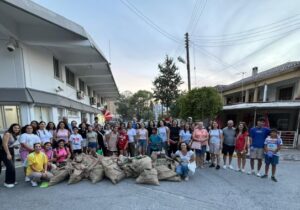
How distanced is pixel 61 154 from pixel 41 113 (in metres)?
3.61

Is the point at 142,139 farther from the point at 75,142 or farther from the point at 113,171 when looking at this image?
the point at 75,142

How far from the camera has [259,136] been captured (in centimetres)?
467

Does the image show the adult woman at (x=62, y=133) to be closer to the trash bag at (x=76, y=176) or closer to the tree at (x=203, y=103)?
the trash bag at (x=76, y=176)

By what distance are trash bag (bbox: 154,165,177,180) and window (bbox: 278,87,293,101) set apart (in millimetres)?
13330

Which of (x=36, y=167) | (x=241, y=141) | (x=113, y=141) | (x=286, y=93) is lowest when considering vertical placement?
(x=36, y=167)

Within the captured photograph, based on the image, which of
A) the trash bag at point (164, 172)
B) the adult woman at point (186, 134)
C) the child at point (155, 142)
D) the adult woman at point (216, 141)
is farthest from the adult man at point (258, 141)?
the child at point (155, 142)

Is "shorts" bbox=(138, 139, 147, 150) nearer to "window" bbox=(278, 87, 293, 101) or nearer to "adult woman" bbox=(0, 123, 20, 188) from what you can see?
"adult woman" bbox=(0, 123, 20, 188)

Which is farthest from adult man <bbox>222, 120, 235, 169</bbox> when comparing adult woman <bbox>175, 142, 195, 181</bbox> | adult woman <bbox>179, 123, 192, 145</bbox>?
adult woman <bbox>175, 142, 195, 181</bbox>

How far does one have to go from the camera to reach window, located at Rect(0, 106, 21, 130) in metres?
6.52

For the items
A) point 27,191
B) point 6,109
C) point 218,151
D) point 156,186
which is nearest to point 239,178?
point 218,151

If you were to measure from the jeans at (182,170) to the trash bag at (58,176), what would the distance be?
2.92 meters

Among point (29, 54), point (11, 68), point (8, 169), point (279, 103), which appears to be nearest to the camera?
point (8, 169)

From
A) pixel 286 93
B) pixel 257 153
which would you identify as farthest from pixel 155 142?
pixel 286 93

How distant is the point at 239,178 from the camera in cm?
450
